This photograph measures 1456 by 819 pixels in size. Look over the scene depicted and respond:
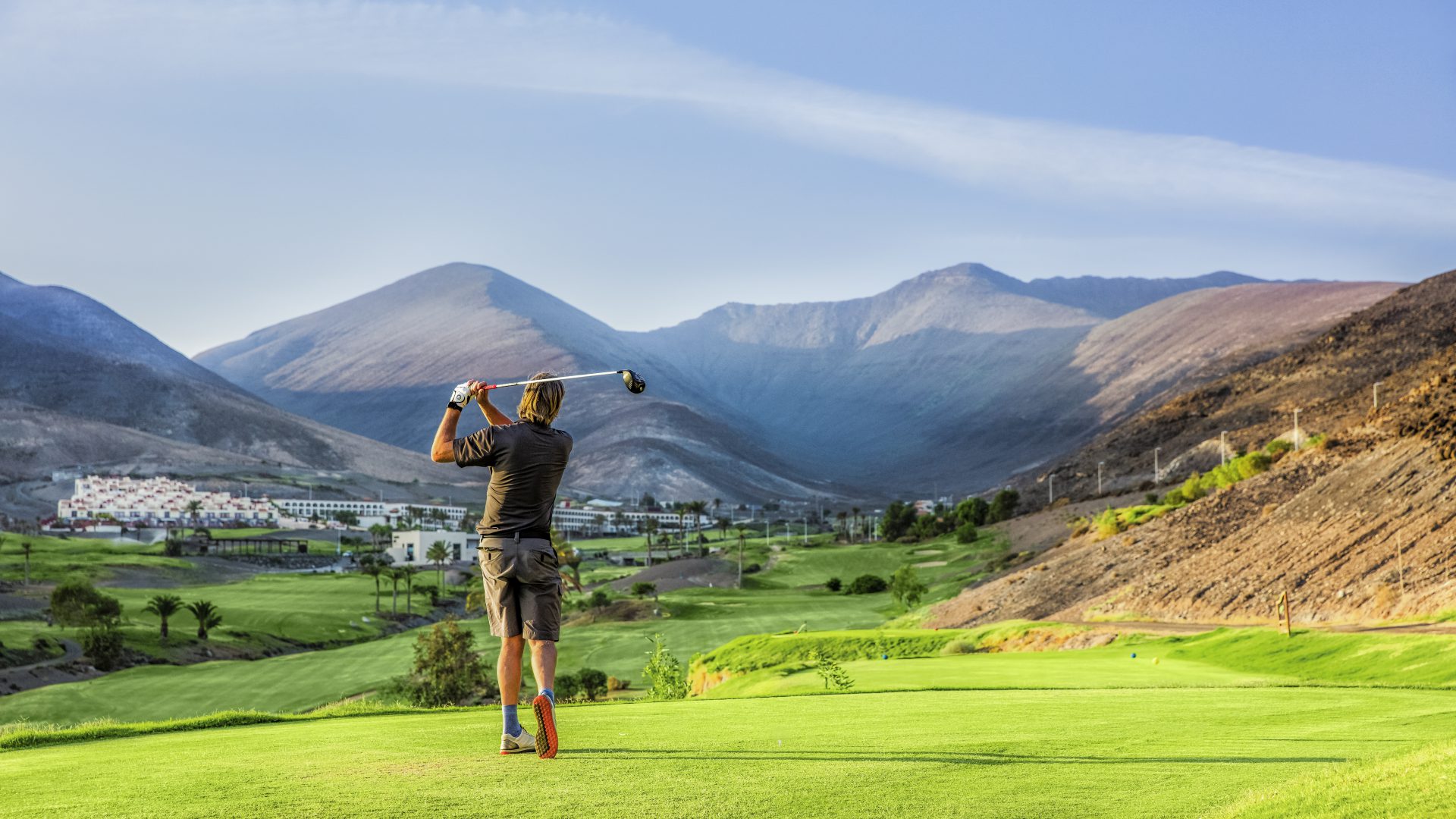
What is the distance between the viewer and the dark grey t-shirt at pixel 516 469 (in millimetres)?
9016

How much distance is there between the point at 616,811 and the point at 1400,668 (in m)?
20.3

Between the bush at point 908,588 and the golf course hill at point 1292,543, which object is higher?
the golf course hill at point 1292,543

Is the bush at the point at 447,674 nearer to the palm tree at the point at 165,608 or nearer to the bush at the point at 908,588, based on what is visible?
the bush at the point at 908,588

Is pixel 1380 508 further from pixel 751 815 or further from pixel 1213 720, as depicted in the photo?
pixel 751 815

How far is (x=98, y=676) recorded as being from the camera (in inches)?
Result: 2830

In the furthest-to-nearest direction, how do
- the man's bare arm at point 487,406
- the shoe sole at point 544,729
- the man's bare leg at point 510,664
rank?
the man's bare arm at point 487,406, the man's bare leg at point 510,664, the shoe sole at point 544,729

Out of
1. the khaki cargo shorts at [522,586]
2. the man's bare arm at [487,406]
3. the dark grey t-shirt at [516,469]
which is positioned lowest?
the khaki cargo shorts at [522,586]

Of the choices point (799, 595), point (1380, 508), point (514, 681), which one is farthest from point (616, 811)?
point (799, 595)

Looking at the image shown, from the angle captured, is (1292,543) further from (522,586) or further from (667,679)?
(522,586)

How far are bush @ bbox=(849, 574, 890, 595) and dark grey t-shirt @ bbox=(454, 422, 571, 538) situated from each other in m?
88.8

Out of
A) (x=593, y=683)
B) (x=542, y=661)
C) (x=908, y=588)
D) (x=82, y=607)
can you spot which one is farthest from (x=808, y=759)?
(x=82, y=607)

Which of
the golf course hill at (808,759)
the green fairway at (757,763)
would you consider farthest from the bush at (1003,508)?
the green fairway at (757,763)

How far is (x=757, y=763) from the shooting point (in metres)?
7.99

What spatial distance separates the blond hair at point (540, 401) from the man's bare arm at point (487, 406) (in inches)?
7.4
